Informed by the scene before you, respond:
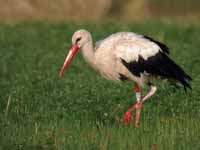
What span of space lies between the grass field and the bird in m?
0.50

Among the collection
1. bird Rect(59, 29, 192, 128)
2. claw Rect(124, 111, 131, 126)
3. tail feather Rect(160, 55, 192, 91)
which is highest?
bird Rect(59, 29, 192, 128)

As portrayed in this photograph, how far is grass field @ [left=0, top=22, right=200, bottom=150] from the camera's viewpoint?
329 inches

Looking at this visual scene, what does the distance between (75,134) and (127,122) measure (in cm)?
125

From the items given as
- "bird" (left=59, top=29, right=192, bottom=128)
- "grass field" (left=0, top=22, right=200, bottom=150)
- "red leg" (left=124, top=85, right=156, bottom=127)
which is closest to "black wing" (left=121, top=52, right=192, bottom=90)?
"bird" (left=59, top=29, right=192, bottom=128)

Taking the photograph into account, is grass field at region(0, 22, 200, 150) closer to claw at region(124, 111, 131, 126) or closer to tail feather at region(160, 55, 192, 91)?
claw at region(124, 111, 131, 126)

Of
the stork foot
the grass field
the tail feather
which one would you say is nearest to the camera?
the grass field

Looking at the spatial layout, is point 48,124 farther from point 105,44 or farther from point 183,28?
point 183,28

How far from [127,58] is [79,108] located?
1.12 metres

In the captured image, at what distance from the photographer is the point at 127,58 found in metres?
9.84

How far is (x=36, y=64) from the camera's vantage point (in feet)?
49.0

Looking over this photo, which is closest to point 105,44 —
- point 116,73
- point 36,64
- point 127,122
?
point 116,73

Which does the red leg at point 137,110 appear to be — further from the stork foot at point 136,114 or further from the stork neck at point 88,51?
the stork neck at point 88,51

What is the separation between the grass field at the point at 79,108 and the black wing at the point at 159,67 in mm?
500

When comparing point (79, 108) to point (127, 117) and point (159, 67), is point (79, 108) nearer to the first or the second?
point (127, 117)
